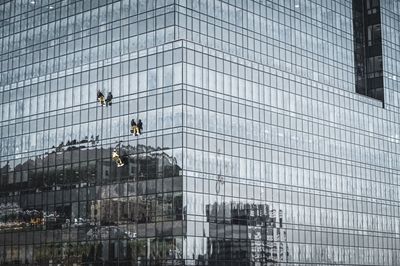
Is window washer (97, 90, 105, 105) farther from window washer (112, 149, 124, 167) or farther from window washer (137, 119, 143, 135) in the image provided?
window washer (112, 149, 124, 167)

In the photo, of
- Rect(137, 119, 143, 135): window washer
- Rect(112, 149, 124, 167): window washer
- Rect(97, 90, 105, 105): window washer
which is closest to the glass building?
Rect(137, 119, 143, 135): window washer

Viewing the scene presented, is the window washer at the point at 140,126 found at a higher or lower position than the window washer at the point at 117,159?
higher

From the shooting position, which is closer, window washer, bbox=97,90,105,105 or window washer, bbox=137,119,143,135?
window washer, bbox=137,119,143,135

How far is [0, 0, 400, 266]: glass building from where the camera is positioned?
8644cm

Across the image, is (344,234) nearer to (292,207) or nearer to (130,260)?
(292,207)

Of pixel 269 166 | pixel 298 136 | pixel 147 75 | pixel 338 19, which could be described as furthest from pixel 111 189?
pixel 338 19

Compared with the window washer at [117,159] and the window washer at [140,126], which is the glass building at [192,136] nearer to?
the window washer at [140,126]

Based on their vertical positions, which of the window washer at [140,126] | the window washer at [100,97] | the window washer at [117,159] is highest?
the window washer at [100,97]

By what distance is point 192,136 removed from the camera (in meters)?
85.6

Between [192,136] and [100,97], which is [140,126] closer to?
[192,136]

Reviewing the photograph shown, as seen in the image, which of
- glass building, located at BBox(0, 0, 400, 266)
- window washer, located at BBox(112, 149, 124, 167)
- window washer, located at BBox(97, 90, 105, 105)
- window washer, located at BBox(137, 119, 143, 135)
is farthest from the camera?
window washer, located at BBox(97, 90, 105, 105)

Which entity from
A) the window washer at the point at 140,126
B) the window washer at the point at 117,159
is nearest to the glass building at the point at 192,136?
the window washer at the point at 140,126

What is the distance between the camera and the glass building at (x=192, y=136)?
284 feet

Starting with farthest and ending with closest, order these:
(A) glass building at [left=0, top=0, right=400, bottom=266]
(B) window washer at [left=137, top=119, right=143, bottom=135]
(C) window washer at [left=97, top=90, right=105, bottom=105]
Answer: (C) window washer at [left=97, top=90, right=105, bottom=105]
(B) window washer at [left=137, top=119, right=143, bottom=135]
(A) glass building at [left=0, top=0, right=400, bottom=266]
